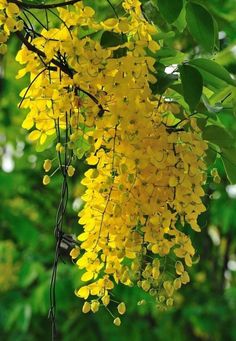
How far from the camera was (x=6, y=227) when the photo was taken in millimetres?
4203

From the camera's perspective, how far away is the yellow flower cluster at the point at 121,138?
109 cm

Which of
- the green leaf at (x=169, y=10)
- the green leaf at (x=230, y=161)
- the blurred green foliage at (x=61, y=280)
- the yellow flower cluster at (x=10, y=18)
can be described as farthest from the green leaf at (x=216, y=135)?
the blurred green foliage at (x=61, y=280)

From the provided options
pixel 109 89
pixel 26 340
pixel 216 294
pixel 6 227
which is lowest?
pixel 26 340

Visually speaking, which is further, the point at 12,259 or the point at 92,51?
the point at 12,259

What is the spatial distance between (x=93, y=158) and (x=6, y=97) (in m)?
3.30

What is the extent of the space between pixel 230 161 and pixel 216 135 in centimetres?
7

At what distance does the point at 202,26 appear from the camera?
A: 123 centimetres

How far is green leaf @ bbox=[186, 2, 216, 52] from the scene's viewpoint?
1219 mm

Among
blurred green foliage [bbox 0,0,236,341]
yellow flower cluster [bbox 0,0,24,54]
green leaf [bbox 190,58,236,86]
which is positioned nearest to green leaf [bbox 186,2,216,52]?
green leaf [bbox 190,58,236,86]

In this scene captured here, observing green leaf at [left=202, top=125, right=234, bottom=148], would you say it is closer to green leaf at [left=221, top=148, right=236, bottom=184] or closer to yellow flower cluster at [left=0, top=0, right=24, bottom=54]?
green leaf at [left=221, top=148, right=236, bottom=184]

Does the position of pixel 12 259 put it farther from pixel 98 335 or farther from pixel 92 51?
pixel 92 51

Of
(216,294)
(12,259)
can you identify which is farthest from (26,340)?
(216,294)

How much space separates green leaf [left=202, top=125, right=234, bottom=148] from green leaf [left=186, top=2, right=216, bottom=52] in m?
0.12

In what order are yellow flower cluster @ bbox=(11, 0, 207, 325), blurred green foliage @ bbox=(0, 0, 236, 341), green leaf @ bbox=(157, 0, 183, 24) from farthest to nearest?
blurred green foliage @ bbox=(0, 0, 236, 341)
green leaf @ bbox=(157, 0, 183, 24)
yellow flower cluster @ bbox=(11, 0, 207, 325)
